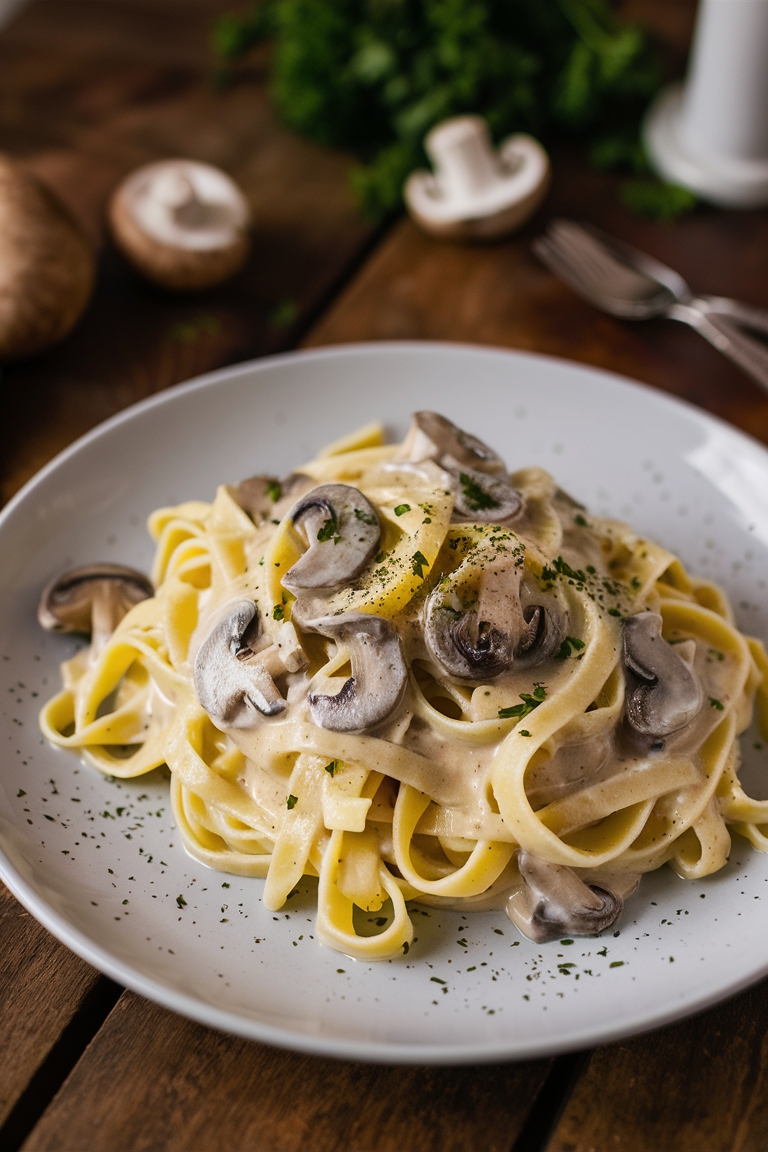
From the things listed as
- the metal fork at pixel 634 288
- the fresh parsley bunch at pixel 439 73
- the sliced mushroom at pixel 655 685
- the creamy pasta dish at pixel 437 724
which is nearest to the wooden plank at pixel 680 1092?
the creamy pasta dish at pixel 437 724

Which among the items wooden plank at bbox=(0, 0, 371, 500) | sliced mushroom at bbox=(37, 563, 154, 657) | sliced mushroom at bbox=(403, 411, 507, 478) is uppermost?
sliced mushroom at bbox=(403, 411, 507, 478)

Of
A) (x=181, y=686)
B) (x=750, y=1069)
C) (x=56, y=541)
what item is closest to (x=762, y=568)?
(x=750, y=1069)

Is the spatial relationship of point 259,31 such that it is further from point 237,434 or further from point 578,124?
point 237,434

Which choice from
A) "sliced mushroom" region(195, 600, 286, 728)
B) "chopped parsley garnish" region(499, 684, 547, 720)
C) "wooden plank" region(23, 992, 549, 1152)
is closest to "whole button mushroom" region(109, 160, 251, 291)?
"sliced mushroom" region(195, 600, 286, 728)

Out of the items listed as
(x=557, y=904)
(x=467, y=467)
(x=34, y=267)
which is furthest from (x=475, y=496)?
(x=34, y=267)

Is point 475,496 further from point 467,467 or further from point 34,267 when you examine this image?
point 34,267

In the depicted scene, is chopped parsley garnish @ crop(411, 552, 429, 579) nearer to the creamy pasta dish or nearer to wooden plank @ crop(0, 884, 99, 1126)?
the creamy pasta dish

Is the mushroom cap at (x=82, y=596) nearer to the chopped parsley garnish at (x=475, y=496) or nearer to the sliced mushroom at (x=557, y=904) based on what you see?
the chopped parsley garnish at (x=475, y=496)
